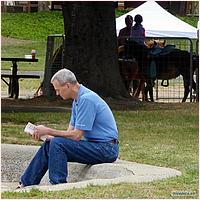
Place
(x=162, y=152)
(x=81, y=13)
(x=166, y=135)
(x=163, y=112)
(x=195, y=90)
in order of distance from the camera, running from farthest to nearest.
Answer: (x=195, y=90) → (x=81, y=13) → (x=163, y=112) → (x=166, y=135) → (x=162, y=152)

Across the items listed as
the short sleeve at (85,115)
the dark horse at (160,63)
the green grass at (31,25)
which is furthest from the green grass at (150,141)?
the green grass at (31,25)

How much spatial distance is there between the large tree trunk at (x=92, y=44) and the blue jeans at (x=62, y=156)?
7.34m

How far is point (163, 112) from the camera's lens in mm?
13516

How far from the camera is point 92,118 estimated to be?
295 inches

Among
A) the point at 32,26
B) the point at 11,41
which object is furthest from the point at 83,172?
the point at 32,26

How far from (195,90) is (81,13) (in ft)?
10.1

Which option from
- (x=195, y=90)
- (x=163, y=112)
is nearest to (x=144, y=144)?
(x=163, y=112)

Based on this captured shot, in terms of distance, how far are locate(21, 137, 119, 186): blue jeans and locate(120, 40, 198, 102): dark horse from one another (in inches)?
345

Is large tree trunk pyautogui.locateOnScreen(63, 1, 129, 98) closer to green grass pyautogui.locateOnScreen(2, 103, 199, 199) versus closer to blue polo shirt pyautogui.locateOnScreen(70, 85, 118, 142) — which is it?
green grass pyautogui.locateOnScreen(2, 103, 199, 199)

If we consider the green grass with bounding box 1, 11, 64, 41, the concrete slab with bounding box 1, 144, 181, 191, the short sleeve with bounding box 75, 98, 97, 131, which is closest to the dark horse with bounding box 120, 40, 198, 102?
the concrete slab with bounding box 1, 144, 181, 191

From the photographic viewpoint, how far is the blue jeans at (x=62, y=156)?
7457 millimetres

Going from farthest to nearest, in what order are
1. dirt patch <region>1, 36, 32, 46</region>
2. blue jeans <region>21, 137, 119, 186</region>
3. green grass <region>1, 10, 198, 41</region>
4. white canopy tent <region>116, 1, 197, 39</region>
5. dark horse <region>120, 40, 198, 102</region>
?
green grass <region>1, 10, 198, 41</region>, dirt patch <region>1, 36, 32, 46</region>, white canopy tent <region>116, 1, 197, 39</region>, dark horse <region>120, 40, 198, 102</region>, blue jeans <region>21, 137, 119, 186</region>

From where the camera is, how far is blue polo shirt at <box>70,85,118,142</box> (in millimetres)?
7477

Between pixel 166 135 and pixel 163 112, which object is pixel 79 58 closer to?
pixel 163 112
